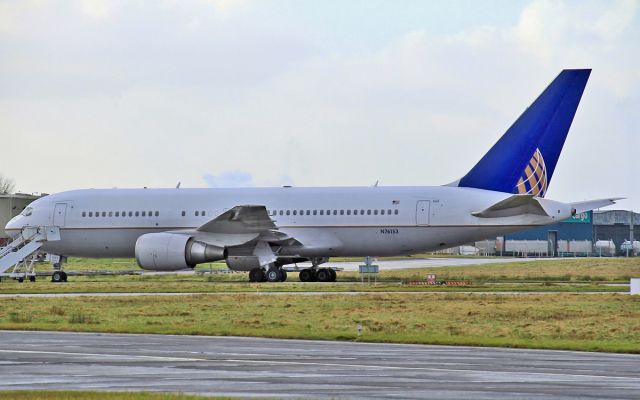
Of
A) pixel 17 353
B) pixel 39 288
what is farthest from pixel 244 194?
pixel 17 353

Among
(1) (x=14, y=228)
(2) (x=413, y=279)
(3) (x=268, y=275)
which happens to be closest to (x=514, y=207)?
(2) (x=413, y=279)

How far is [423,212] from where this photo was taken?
160ft

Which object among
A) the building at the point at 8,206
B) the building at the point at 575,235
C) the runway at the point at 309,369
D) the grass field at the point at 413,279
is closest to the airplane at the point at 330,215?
the grass field at the point at 413,279

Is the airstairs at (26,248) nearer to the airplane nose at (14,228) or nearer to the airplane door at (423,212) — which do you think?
the airplane nose at (14,228)

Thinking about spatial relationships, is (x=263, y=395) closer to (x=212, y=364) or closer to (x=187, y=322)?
(x=212, y=364)

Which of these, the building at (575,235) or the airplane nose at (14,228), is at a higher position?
the building at (575,235)

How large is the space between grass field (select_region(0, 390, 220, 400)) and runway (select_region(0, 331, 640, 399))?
658mm

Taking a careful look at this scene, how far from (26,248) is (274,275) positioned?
41.0 feet

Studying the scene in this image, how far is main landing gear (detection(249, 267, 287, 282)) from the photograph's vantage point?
50688 millimetres

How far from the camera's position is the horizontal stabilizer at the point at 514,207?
152ft

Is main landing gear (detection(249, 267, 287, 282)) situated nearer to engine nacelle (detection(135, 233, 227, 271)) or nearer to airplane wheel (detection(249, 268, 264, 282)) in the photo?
airplane wheel (detection(249, 268, 264, 282))

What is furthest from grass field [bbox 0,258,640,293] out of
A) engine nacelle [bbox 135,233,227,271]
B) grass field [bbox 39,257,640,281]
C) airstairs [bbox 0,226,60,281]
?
engine nacelle [bbox 135,233,227,271]

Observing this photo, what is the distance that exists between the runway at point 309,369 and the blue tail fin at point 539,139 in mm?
25514

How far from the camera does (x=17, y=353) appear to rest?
21.7 meters
